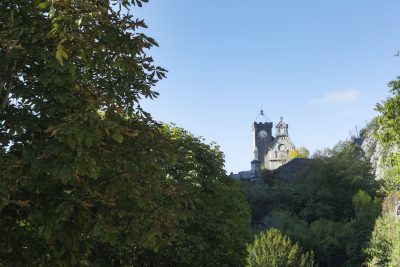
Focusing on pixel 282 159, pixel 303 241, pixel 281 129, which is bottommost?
pixel 303 241

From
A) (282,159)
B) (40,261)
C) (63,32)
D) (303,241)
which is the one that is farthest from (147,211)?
(282,159)

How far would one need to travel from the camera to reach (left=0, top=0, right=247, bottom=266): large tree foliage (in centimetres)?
690

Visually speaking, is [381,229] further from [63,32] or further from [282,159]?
[282,159]

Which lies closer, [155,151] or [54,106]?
[54,106]

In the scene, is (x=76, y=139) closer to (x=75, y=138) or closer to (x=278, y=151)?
(x=75, y=138)

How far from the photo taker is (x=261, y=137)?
→ 120 meters

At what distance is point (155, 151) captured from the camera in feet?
28.7

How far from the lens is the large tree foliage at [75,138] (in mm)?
6902

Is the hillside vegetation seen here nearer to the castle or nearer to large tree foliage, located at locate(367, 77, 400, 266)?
large tree foliage, located at locate(367, 77, 400, 266)

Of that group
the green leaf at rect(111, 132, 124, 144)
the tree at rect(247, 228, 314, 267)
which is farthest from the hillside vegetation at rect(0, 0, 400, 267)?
the tree at rect(247, 228, 314, 267)

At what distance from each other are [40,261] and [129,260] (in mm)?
12034

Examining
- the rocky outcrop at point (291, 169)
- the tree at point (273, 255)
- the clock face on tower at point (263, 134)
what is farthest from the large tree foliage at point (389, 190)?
the clock face on tower at point (263, 134)

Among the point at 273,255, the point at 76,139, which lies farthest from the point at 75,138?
the point at 273,255

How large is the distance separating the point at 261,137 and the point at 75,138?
114285 mm
